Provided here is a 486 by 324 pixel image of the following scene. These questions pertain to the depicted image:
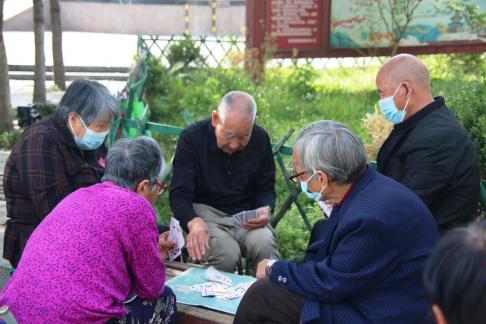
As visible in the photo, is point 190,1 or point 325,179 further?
point 190,1

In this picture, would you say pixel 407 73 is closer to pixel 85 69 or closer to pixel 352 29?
pixel 352 29

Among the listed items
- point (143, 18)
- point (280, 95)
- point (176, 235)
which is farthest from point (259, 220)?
point (143, 18)

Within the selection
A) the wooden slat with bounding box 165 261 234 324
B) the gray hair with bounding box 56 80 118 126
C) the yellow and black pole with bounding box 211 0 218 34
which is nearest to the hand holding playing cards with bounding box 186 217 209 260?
the wooden slat with bounding box 165 261 234 324

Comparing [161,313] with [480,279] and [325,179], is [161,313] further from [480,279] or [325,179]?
[480,279]

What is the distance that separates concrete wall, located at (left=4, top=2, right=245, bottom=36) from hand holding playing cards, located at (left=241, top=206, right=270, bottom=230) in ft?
59.2

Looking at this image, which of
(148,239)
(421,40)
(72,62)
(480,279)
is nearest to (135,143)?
(148,239)

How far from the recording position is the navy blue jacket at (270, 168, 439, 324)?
7.81 ft

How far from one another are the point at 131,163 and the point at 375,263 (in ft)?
3.65

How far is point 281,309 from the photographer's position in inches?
107

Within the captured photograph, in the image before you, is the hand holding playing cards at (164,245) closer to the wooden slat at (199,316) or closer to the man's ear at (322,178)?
the wooden slat at (199,316)

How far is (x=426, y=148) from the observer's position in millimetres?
3254

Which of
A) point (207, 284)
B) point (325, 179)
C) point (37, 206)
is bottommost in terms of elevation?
point (207, 284)

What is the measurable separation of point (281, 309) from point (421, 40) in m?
8.19

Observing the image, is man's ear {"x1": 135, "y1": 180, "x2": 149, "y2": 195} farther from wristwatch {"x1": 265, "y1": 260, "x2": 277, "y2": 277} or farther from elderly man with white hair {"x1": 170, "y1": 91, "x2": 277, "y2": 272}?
elderly man with white hair {"x1": 170, "y1": 91, "x2": 277, "y2": 272}
